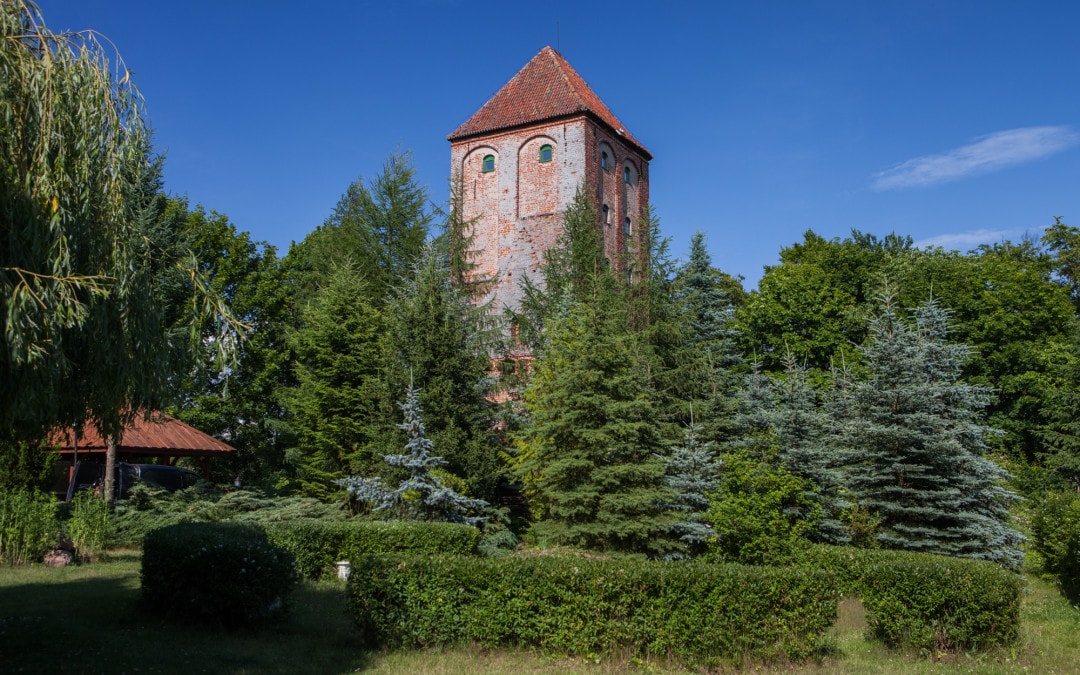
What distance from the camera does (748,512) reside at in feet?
44.3

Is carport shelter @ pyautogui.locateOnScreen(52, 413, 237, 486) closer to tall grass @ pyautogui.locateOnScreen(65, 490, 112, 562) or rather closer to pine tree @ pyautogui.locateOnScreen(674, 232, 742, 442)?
tall grass @ pyautogui.locateOnScreen(65, 490, 112, 562)

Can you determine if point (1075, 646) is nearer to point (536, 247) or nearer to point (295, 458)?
point (295, 458)

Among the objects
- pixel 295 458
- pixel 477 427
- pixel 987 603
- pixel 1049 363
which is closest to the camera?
pixel 987 603

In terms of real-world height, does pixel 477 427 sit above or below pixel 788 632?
above

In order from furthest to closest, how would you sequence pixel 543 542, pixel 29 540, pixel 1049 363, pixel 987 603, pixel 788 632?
pixel 1049 363, pixel 543 542, pixel 29 540, pixel 987 603, pixel 788 632

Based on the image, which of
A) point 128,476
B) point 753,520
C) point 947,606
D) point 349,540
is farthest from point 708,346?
point 128,476

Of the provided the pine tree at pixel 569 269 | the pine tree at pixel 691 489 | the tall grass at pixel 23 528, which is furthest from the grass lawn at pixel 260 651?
the pine tree at pixel 569 269

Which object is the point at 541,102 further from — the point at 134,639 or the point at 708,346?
the point at 134,639

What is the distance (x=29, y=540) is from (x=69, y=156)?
894 cm

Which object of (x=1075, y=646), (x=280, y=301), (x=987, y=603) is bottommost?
(x=1075, y=646)

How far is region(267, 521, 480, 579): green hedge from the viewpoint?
1356 centimetres

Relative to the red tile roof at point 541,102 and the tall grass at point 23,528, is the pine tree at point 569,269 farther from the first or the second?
the tall grass at point 23,528

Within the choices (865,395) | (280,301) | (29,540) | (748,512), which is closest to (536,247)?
(280,301)

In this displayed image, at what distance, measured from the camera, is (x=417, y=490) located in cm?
1620
